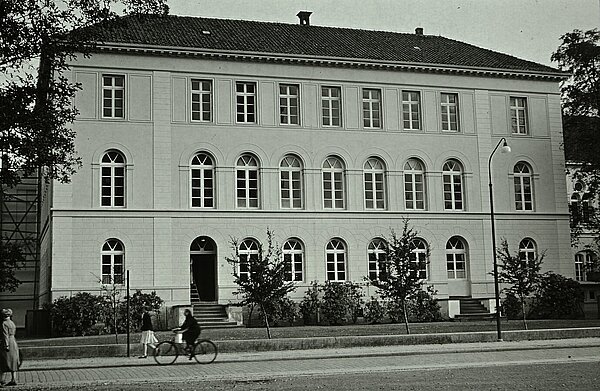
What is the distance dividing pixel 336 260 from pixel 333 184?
12.7 ft

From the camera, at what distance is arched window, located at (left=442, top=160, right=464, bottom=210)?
45688 millimetres

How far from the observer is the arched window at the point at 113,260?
39219 millimetres

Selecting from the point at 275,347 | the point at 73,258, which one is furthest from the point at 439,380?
the point at 73,258

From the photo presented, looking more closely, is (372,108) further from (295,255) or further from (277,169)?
(295,255)

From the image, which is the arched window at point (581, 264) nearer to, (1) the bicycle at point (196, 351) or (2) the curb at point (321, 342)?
(2) the curb at point (321, 342)

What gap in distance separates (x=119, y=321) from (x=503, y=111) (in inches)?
935

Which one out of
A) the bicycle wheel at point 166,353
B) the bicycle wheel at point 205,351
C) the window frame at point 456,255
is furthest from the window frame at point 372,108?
the bicycle wheel at point 205,351

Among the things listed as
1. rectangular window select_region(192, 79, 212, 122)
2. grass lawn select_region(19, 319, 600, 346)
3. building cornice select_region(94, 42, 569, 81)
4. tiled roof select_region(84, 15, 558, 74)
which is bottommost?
grass lawn select_region(19, 319, 600, 346)

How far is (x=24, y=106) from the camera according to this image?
84.9ft

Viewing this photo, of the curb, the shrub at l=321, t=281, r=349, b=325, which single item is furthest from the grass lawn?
the curb

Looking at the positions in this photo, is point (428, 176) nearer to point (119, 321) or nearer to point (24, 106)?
point (119, 321)

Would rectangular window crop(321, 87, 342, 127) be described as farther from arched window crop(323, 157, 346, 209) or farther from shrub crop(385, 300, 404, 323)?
shrub crop(385, 300, 404, 323)

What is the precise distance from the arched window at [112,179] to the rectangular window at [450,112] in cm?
1735

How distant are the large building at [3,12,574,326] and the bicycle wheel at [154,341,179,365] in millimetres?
12456
